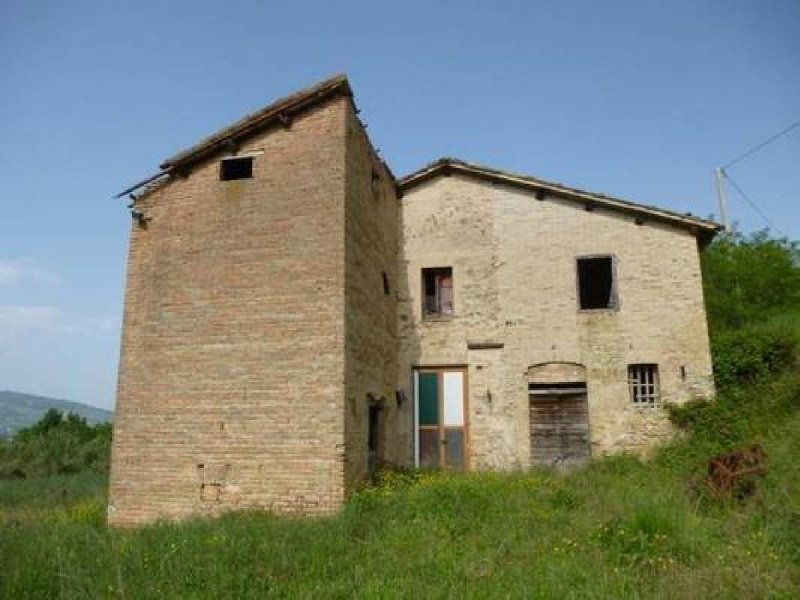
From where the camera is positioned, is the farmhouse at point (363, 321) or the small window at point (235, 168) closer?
the farmhouse at point (363, 321)

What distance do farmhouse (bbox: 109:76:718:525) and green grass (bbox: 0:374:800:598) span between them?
133 centimetres

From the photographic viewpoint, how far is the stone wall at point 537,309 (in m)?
12.1

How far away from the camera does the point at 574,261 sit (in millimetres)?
12953

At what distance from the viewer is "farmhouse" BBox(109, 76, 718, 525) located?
8.95m

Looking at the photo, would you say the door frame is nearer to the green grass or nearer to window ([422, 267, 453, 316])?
window ([422, 267, 453, 316])

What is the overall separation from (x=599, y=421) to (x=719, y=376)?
2.87m

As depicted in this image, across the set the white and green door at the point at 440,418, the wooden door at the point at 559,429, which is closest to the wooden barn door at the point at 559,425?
the wooden door at the point at 559,429

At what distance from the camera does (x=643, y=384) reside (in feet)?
40.2

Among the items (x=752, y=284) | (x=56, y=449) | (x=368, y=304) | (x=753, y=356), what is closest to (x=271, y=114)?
(x=368, y=304)

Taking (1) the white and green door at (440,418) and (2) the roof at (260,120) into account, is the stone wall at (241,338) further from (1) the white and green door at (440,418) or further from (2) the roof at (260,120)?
(1) the white and green door at (440,418)

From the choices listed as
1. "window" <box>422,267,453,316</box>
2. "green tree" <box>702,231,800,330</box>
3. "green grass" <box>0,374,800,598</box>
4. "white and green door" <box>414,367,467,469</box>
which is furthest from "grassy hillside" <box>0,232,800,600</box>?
"green tree" <box>702,231,800,330</box>

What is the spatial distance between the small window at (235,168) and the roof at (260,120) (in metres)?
0.31

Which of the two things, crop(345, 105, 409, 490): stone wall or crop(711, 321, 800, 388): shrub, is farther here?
crop(711, 321, 800, 388): shrub

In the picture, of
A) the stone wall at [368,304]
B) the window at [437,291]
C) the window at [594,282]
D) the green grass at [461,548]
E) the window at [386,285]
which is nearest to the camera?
the green grass at [461,548]
